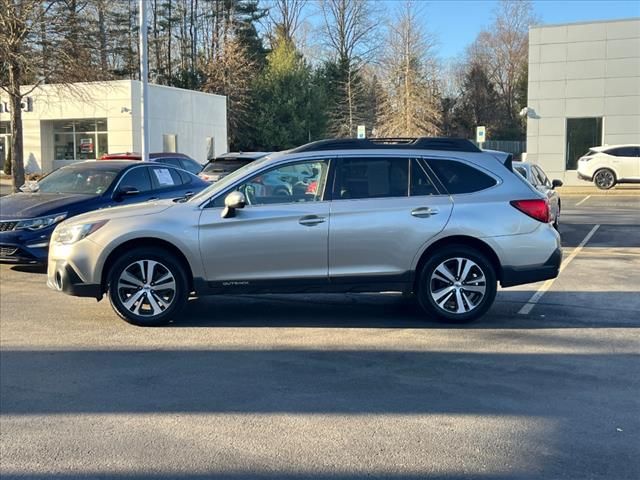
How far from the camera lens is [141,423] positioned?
4.43 metres

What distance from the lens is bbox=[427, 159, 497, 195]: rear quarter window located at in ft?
22.7

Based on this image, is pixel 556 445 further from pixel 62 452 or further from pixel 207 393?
pixel 62 452

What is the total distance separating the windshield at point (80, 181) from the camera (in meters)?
10.6

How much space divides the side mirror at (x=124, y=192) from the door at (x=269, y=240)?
4132 millimetres

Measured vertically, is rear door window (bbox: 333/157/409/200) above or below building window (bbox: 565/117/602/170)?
below

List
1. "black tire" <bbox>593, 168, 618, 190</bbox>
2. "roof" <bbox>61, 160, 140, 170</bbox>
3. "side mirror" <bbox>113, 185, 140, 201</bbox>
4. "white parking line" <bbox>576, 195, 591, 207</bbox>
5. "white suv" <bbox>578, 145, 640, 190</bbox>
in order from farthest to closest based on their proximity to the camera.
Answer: "black tire" <bbox>593, 168, 618, 190</bbox>
"white suv" <bbox>578, 145, 640, 190</bbox>
"white parking line" <bbox>576, 195, 591, 207</bbox>
"roof" <bbox>61, 160, 140, 170</bbox>
"side mirror" <bbox>113, 185, 140, 201</bbox>

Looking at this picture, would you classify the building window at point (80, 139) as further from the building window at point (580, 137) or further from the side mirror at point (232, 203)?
the side mirror at point (232, 203)

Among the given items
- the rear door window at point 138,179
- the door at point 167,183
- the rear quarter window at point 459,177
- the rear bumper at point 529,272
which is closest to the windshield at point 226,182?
the rear quarter window at point 459,177

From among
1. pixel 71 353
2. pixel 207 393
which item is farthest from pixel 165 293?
pixel 207 393

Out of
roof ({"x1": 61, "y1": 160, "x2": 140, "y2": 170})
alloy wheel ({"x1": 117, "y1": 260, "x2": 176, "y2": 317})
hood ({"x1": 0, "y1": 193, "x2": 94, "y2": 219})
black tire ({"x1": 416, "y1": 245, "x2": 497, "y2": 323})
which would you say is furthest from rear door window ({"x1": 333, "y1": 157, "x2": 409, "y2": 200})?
roof ({"x1": 61, "y1": 160, "x2": 140, "y2": 170})

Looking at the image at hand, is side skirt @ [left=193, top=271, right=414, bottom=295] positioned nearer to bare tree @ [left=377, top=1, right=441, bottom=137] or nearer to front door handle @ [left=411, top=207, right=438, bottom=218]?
front door handle @ [left=411, top=207, right=438, bottom=218]

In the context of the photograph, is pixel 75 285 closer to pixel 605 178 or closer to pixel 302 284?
pixel 302 284

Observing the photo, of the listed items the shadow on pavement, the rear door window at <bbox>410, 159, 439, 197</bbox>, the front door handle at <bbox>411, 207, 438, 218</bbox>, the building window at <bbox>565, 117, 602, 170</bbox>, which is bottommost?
the shadow on pavement

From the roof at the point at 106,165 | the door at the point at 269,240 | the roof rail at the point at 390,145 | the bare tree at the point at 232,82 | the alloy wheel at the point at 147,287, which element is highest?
the bare tree at the point at 232,82
